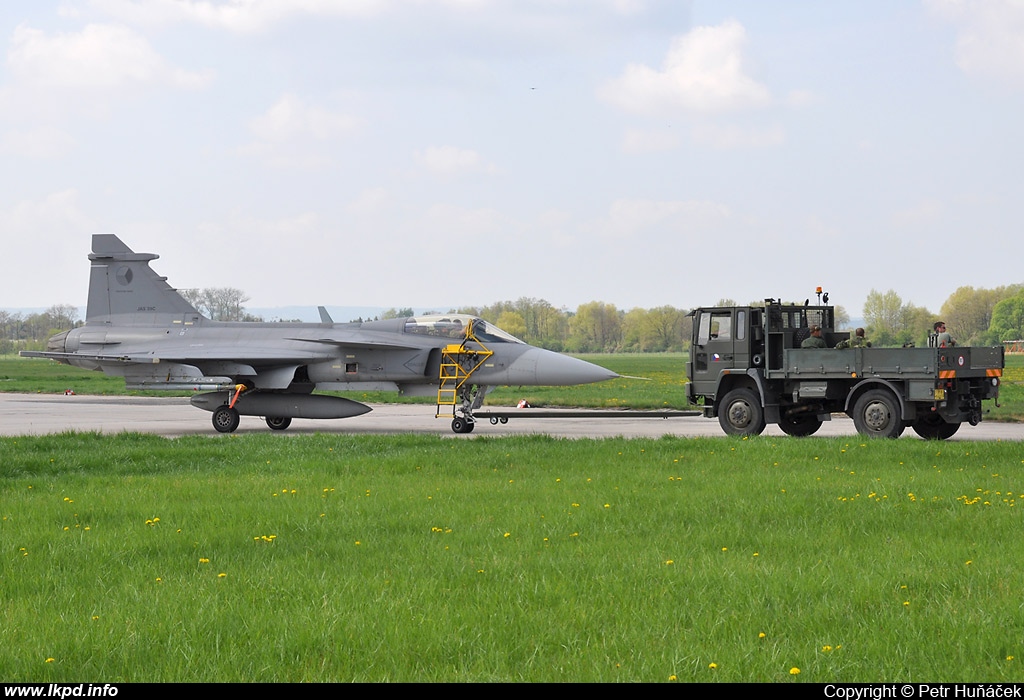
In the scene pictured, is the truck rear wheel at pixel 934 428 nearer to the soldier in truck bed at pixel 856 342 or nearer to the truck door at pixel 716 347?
the soldier in truck bed at pixel 856 342

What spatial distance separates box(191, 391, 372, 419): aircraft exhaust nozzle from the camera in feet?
72.5

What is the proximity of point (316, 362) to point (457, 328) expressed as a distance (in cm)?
307

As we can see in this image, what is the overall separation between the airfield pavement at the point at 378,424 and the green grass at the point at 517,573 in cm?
764

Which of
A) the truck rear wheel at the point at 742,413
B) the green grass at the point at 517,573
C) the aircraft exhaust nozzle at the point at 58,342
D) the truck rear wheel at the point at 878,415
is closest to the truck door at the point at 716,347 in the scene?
the truck rear wheel at the point at 742,413

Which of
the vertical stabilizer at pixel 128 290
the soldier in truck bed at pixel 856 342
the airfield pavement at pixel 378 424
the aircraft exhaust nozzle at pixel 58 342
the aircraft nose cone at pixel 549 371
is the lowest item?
the airfield pavement at pixel 378 424

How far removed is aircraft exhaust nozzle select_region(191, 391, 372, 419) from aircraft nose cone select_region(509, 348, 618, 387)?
3263 mm

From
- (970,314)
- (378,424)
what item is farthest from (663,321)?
(378,424)

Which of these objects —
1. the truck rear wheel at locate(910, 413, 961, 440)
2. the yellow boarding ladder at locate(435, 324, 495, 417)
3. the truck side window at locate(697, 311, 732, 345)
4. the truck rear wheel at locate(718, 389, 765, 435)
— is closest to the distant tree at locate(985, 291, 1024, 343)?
the truck rear wheel at locate(910, 413, 961, 440)

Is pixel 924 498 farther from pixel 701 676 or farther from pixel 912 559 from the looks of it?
pixel 701 676

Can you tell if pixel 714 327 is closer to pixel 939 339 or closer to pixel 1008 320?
pixel 939 339

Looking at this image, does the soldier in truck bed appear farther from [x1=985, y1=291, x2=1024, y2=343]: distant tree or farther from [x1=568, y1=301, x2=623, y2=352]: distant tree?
[x1=568, y1=301, x2=623, y2=352]: distant tree

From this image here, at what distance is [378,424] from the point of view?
2425cm

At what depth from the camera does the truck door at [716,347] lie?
18.4 m

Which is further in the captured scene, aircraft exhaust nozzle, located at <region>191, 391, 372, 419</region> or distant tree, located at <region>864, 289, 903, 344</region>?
distant tree, located at <region>864, 289, 903, 344</region>
